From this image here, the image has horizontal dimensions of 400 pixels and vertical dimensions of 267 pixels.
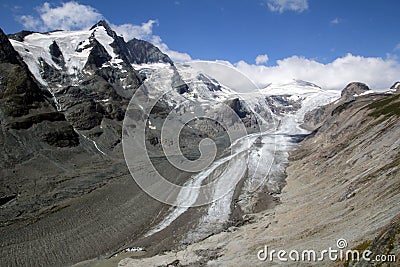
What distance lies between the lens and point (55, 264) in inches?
1511

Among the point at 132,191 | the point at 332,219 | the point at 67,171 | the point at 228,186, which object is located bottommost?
the point at 332,219

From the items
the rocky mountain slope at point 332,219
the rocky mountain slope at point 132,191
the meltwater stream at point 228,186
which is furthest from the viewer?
the meltwater stream at point 228,186

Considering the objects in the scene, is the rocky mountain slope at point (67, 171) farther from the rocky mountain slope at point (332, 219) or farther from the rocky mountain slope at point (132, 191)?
the rocky mountain slope at point (332, 219)

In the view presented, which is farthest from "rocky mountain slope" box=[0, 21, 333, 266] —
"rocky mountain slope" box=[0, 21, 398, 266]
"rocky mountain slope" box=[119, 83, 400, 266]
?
"rocky mountain slope" box=[119, 83, 400, 266]

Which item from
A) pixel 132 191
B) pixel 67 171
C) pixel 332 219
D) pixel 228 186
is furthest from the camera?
pixel 67 171

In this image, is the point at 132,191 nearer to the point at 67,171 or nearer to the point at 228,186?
the point at 228,186

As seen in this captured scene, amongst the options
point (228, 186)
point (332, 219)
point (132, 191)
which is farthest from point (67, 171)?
point (332, 219)

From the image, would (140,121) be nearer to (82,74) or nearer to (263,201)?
(82,74)

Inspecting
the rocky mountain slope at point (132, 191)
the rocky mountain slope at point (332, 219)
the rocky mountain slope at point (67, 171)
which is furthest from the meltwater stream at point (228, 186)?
the rocky mountain slope at point (332, 219)

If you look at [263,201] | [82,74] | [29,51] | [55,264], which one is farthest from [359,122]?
[29,51]

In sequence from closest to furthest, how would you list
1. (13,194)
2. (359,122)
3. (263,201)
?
(263,201), (13,194), (359,122)

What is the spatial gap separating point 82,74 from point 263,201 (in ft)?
480

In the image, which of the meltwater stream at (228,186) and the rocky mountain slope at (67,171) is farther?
the meltwater stream at (228,186)

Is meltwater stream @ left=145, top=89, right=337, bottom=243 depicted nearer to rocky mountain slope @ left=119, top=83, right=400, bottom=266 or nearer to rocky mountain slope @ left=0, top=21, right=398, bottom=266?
rocky mountain slope @ left=0, top=21, right=398, bottom=266
